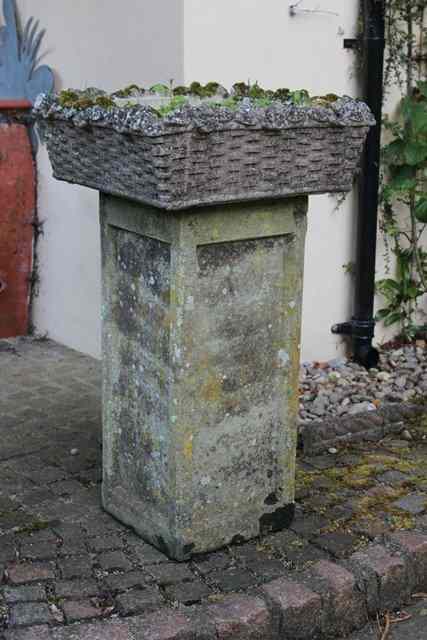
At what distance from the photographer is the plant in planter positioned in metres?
3.00

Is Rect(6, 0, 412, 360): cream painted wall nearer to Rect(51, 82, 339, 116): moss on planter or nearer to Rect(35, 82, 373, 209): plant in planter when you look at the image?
Answer: Rect(51, 82, 339, 116): moss on planter

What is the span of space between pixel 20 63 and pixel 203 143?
368 cm

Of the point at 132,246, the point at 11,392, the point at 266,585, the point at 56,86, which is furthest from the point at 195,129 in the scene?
the point at 56,86

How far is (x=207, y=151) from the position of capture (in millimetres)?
3053

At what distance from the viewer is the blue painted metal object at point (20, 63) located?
241 inches

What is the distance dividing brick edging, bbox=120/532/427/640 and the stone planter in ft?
1.25

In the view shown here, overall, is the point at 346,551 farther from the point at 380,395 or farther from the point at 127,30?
the point at 127,30

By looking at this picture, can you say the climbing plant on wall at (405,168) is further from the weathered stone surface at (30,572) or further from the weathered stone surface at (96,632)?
the weathered stone surface at (96,632)

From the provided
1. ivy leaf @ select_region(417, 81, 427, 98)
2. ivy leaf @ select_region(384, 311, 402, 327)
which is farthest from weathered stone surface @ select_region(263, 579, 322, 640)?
ivy leaf @ select_region(417, 81, 427, 98)

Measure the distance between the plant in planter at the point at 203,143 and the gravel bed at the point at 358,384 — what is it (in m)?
1.86

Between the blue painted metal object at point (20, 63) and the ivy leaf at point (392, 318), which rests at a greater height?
the blue painted metal object at point (20, 63)

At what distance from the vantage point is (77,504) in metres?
4.08

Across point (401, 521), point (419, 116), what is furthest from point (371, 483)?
point (419, 116)

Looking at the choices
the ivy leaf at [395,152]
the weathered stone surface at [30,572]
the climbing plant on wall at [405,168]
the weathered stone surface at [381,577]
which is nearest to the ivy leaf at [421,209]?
the climbing plant on wall at [405,168]
